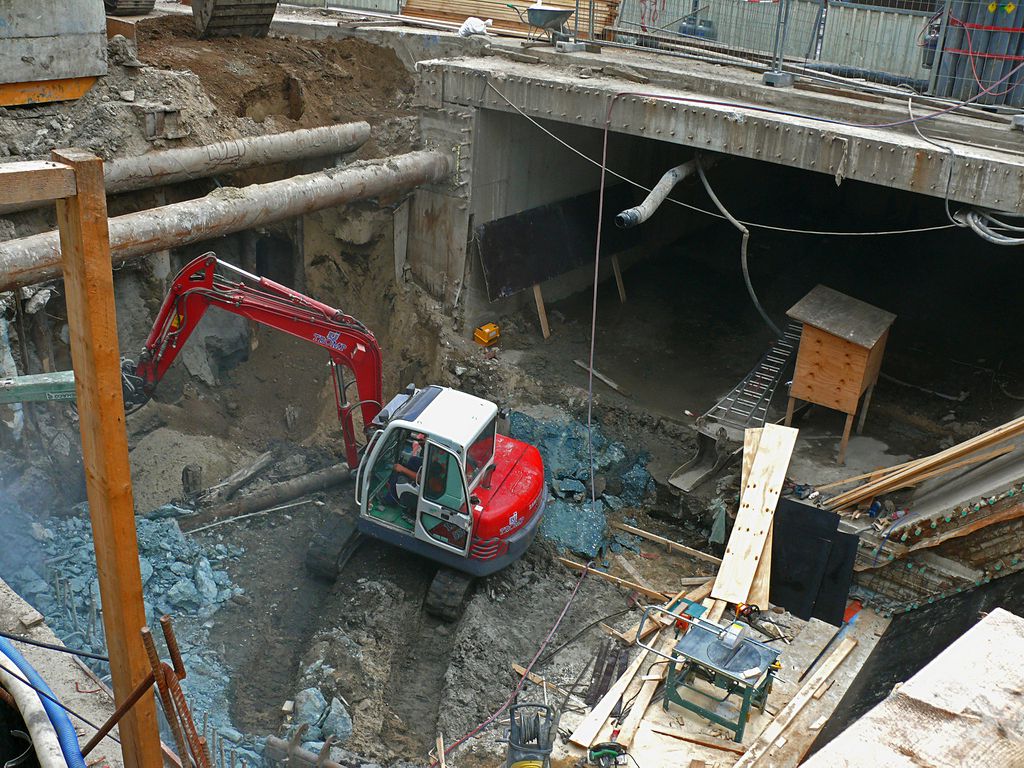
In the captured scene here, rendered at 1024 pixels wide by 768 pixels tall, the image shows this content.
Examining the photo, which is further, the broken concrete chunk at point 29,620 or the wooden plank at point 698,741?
the wooden plank at point 698,741

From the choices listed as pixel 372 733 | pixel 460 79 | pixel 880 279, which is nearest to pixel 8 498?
pixel 372 733

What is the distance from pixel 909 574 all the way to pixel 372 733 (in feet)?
20.9

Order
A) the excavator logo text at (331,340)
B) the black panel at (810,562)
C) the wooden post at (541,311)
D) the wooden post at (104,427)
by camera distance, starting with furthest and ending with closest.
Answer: the wooden post at (541,311) < the excavator logo text at (331,340) < the black panel at (810,562) < the wooden post at (104,427)

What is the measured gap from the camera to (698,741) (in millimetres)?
9539

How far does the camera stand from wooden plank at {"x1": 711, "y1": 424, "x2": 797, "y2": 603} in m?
10.9

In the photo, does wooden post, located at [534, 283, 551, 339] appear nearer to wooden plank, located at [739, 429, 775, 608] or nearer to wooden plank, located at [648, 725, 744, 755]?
wooden plank, located at [739, 429, 775, 608]

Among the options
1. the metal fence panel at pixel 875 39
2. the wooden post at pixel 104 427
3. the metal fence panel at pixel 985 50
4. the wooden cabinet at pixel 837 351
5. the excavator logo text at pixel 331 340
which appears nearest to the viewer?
the wooden post at pixel 104 427

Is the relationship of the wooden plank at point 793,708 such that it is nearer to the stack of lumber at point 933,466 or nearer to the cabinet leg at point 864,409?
the stack of lumber at point 933,466

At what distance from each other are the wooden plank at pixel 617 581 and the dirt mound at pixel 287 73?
8314 mm

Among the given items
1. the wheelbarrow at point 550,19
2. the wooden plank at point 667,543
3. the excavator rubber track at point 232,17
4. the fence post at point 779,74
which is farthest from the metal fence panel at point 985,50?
the excavator rubber track at point 232,17

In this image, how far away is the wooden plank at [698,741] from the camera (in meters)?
9.46

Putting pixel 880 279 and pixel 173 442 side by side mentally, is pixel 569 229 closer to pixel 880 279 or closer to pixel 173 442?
pixel 880 279

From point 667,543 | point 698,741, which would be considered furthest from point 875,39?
point 698,741

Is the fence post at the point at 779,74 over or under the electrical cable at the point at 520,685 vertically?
over
